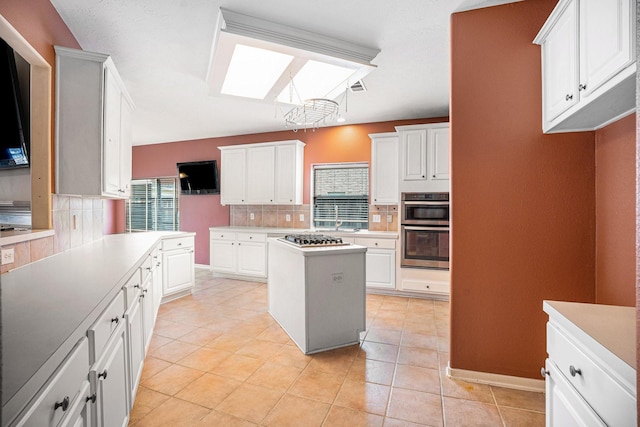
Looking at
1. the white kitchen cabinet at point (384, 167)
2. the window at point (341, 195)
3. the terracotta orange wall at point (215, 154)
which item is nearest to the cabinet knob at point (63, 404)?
the white kitchen cabinet at point (384, 167)

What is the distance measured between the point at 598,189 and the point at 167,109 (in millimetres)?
4839

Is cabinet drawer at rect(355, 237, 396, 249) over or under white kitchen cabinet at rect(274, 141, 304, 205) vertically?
under

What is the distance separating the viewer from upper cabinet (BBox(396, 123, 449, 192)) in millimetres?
4137

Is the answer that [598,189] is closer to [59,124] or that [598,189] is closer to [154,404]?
[154,404]

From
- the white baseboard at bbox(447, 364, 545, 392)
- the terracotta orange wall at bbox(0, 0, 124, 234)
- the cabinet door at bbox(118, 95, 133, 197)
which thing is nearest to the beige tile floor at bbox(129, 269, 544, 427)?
the white baseboard at bbox(447, 364, 545, 392)

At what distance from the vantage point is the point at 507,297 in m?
2.16

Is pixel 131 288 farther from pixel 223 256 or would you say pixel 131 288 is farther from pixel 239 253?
pixel 223 256

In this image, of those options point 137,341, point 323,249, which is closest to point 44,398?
point 137,341

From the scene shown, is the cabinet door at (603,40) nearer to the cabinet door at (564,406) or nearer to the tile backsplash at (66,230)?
the cabinet door at (564,406)

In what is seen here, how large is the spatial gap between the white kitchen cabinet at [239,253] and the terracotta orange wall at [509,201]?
11.1ft

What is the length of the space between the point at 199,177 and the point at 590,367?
626 cm

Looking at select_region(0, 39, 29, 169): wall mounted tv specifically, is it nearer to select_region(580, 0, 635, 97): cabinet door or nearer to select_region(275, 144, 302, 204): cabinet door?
select_region(580, 0, 635, 97): cabinet door

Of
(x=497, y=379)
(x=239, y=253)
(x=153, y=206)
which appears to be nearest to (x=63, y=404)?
(x=497, y=379)

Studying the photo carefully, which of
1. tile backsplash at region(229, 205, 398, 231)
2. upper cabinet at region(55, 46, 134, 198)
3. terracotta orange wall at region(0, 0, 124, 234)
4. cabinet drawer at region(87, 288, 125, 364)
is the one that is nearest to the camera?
cabinet drawer at region(87, 288, 125, 364)
